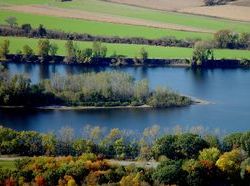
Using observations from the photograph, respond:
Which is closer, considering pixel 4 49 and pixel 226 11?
pixel 4 49

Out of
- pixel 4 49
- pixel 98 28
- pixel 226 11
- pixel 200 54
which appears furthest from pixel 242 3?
pixel 4 49

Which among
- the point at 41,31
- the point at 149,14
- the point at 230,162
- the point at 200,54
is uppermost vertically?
the point at 149,14

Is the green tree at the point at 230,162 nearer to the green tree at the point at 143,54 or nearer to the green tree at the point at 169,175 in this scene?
the green tree at the point at 169,175

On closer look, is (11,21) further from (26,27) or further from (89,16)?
(89,16)

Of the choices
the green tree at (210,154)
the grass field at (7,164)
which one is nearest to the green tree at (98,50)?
the green tree at (210,154)

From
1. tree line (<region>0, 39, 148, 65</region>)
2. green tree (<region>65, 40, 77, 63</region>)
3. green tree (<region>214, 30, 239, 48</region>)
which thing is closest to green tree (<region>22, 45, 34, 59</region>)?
tree line (<region>0, 39, 148, 65</region>)
